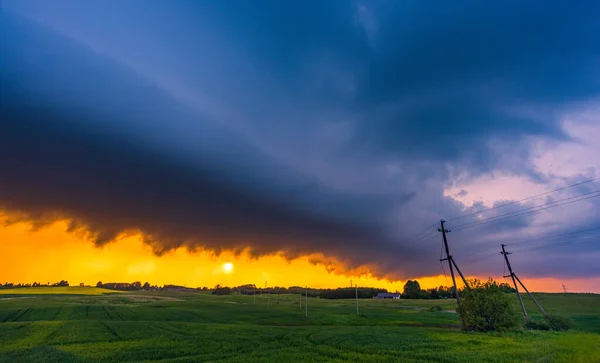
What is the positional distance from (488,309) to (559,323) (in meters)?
21.7

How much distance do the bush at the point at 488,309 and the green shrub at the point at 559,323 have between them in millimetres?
15137

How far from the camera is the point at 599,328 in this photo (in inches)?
2923

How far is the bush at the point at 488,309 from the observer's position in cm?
5919

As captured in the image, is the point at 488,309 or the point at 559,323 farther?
the point at 559,323

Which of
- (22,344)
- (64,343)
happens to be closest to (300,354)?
(64,343)

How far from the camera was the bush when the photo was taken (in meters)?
59.2

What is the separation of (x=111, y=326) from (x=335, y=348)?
46717 millimetres

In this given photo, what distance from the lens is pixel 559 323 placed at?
222 feet

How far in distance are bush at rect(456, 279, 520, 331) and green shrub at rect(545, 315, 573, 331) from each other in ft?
49.7

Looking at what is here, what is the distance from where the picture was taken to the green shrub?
67.6 m

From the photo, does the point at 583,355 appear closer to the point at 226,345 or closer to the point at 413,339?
the point at 413,339

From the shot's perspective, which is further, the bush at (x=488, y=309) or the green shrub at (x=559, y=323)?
the green shrub at (x=559, y=323)

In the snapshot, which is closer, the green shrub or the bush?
the bush

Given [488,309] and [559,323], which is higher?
[488,309]
